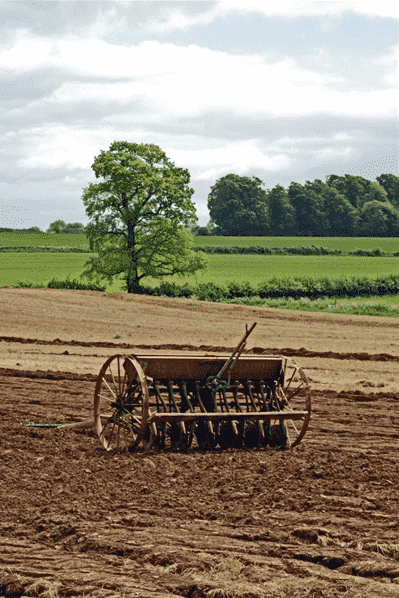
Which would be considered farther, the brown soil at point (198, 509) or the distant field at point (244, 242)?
the distant field at point (244, 242)

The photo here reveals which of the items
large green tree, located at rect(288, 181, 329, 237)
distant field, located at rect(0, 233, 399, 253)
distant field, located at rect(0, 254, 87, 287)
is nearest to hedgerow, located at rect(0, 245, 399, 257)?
distant field, located at rect(0, 233, 399, 253)

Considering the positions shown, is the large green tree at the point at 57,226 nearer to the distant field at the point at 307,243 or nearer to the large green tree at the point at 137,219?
the distant field at the point at 307,243

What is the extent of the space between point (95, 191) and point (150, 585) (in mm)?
36287

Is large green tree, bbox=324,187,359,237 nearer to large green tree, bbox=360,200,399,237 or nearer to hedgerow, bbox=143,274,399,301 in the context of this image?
large green tree, bbox=360,200,399,237

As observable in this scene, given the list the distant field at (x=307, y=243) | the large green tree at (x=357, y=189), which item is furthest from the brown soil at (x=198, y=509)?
the large green tree at (x=357, y=189)

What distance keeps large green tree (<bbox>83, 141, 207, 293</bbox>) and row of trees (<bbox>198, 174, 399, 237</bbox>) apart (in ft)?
203

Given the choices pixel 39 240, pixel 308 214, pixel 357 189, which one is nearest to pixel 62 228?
pixel 39 240

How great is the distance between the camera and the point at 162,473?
9.33m

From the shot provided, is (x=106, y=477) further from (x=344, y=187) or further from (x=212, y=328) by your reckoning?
(x=344, y=187)

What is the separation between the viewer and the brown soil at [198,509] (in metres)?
6.14

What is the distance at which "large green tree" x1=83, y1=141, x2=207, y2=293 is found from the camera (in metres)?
40.8

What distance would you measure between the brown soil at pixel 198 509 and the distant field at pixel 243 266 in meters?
37.1

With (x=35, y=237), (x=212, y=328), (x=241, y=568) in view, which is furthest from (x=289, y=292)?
(x=35, y=237)

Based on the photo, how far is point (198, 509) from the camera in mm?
7965
